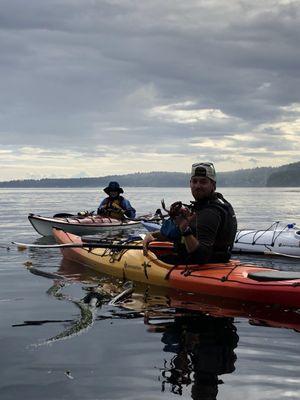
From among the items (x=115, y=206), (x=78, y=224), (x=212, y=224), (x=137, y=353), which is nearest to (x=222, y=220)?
(x=212, y=224)

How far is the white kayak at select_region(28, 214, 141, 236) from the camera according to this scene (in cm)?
1847

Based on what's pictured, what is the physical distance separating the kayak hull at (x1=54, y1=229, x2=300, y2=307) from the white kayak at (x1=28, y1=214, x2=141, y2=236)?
25.6 feet

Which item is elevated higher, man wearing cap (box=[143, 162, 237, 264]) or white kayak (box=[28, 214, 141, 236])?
man wearing cap (box=[143, 162, 237, 264])

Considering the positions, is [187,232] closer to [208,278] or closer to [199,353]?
[208,278]

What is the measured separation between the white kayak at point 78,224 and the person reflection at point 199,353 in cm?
1173

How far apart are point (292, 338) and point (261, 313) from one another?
1.17m

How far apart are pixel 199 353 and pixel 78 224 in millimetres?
13406

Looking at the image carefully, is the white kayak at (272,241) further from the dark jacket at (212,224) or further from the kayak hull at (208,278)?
the dark jacket at (212,224)

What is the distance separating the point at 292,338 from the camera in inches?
252

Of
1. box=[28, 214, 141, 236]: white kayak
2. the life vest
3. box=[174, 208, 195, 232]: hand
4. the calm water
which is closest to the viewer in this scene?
the calm water

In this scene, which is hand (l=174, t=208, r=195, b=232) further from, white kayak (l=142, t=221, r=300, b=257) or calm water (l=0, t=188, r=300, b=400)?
white kayak (l=142, t=221, r=300, b=257)

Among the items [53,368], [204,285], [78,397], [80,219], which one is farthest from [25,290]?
[80,219]

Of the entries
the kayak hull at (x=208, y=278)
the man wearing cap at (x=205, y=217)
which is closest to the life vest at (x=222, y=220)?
the man wearing cap at (x=205, y=217)

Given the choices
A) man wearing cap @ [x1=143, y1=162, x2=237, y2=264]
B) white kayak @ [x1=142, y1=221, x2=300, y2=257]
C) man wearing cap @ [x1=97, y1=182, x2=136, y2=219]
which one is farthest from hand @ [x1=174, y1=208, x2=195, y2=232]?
man wearing cap @ [x1=97, y1=182, x2=136, y2=219]
